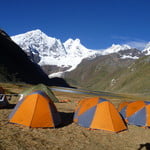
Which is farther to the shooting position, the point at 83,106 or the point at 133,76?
the point at 133,76

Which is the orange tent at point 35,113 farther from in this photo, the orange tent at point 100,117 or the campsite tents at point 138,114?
the campsite tents at point 138,114

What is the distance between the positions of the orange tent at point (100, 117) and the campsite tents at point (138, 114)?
8.28 ft

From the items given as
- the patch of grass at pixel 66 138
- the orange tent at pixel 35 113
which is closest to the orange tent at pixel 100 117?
the patch of grass at pixel 66 138

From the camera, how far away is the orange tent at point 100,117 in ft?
49.3

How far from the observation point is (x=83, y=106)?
669 inches

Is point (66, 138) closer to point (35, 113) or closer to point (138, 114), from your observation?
point (35, 113)

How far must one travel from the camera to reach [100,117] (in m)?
15.2

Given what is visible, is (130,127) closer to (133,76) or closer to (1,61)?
(1,61)

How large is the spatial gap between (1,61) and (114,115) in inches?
4429

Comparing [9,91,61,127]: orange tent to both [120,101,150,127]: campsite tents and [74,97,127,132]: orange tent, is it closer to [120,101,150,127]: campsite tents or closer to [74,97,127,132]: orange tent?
[74,97,127,132]: orange tent

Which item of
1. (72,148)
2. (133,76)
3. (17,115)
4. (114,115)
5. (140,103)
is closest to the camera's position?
(72,148)

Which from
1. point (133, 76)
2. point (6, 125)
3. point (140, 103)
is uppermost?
point (133, 76)

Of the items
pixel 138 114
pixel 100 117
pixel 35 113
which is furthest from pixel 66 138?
pixel 138 114

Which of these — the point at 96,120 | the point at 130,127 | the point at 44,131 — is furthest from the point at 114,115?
the point at 44,131
